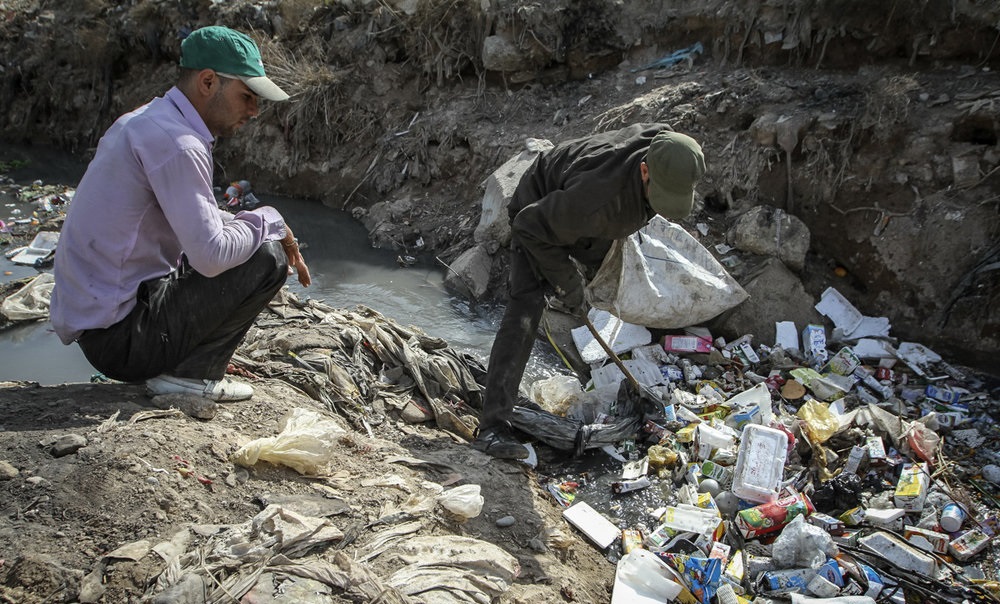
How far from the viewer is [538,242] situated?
2795 millimetres

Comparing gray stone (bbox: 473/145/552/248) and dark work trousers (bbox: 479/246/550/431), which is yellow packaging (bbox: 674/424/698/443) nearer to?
dark work trousers (bbox: 479/246/550/431)

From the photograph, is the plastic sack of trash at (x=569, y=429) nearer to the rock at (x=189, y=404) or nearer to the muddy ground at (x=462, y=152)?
the muddy ground at (x=462, y=152)

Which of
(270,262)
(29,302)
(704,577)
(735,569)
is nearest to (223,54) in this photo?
(270,262)

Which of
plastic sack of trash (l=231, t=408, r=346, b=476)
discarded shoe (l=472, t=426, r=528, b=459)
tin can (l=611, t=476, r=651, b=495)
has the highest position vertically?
plastic sack of trash (l=231, t=408, r=346, b=476)

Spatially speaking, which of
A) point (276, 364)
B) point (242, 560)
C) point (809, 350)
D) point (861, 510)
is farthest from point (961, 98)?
point (242, 560)

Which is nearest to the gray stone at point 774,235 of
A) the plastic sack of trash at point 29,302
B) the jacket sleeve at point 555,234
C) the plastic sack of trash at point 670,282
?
the plastic sack of trash at point 670,282

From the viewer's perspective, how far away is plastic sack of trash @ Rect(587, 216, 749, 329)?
13.0 ft

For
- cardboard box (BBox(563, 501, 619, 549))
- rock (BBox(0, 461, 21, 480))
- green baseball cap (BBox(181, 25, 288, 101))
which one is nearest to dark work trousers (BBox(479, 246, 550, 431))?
cardboard box (BBox(563, 501, 619, 549))

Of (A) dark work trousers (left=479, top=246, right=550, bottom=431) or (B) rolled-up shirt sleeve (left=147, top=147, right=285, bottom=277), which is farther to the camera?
(A) dark work trousers (left=479, top=246, right=550, bottom=431)

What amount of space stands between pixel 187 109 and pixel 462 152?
175 inches

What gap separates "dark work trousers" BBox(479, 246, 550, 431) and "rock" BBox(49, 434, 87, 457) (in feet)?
5.16

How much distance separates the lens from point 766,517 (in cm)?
271

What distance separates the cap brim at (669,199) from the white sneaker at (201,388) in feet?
5.85

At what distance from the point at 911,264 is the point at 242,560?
4.37 metres
